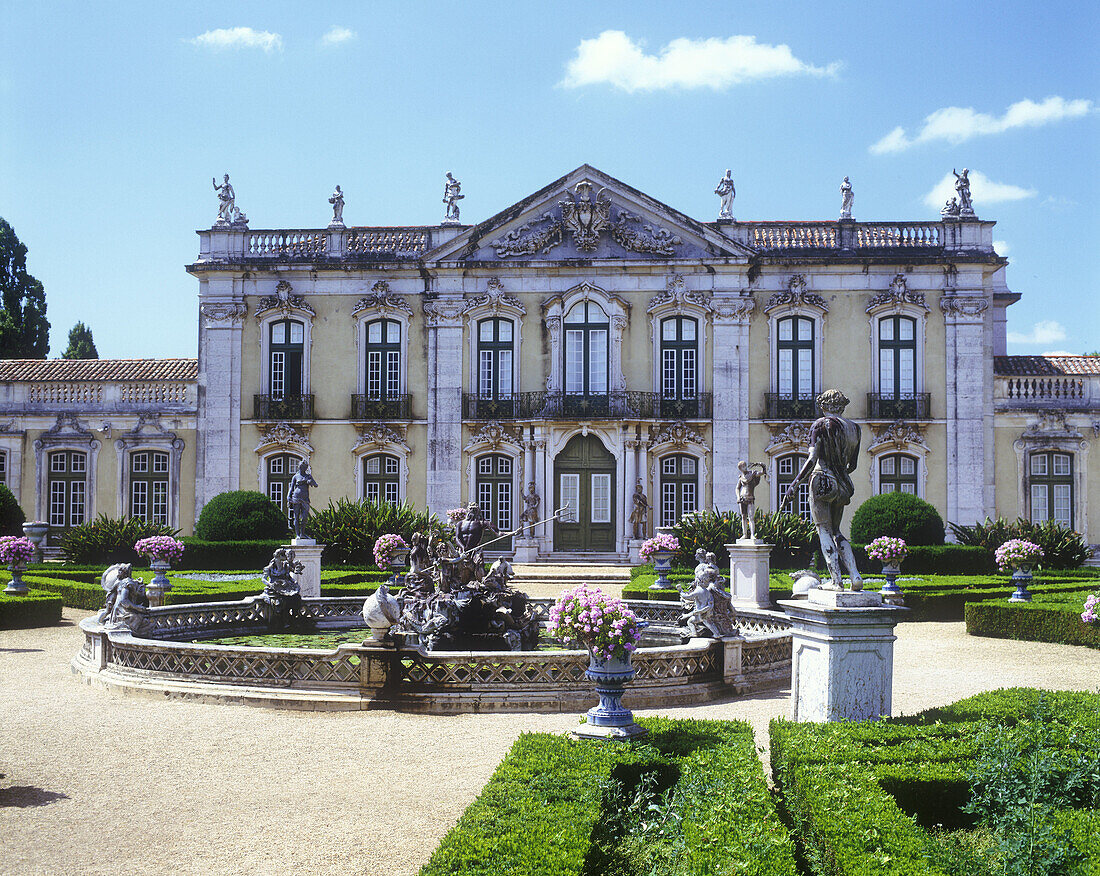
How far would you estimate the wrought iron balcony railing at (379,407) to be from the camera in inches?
1120

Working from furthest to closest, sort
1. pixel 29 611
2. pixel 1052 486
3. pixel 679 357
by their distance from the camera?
pixel 679 357, pixel 1052 486, pixel 29 611

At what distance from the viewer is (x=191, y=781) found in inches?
273

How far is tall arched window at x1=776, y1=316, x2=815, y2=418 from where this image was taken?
27922 millimetres

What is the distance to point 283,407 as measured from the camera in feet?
94.0

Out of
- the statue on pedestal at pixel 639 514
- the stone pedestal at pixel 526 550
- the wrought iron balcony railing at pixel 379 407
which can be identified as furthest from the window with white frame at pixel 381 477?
the statue on pedestal at pixel 639 514

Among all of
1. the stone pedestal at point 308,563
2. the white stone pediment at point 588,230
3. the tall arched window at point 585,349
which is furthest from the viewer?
the tall arched window at point 585,349

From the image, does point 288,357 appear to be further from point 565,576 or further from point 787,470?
point 787,470

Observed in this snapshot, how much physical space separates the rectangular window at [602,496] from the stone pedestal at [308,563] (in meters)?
11.3

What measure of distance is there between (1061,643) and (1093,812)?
1026 cm

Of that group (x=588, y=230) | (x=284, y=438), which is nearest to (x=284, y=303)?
(x=284, y=438)

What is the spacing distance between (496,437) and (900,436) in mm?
10982

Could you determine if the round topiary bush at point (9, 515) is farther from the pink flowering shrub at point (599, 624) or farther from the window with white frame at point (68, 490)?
the pink flowering shrub at point (599, 624)

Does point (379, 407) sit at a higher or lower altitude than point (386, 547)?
higher

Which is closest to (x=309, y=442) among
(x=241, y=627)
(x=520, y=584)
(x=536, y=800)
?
(x=520, y=584)
